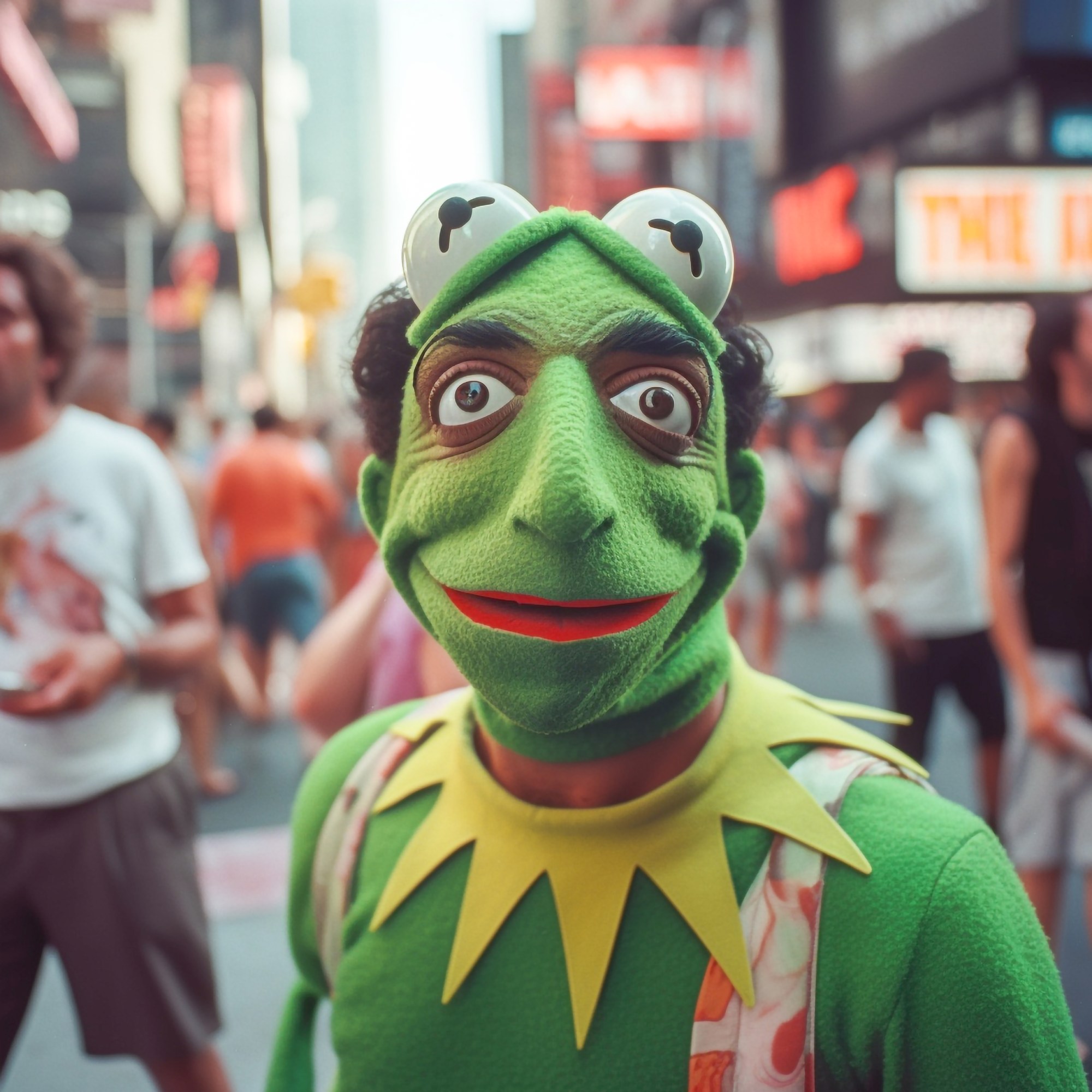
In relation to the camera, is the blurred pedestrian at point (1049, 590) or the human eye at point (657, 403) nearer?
the human eye at point (657, 403)

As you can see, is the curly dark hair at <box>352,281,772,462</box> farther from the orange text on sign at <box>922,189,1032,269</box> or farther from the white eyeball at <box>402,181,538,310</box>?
the orange text on sign at <box>922,189,1032,269</box>

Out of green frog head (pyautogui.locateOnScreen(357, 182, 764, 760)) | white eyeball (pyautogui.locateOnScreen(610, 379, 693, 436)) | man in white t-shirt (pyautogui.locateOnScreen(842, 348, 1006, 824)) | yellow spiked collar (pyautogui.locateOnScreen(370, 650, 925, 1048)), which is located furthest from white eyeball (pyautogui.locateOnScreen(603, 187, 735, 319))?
man in white t-shirt (pyautogui.locateOnScreen(842, 348, 1006, 824))

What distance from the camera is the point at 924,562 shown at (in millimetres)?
4625

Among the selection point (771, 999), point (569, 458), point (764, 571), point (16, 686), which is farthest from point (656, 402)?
point (764, 571)

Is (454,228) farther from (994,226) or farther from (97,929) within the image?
(994,226)

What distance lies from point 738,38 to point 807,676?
8660 mm

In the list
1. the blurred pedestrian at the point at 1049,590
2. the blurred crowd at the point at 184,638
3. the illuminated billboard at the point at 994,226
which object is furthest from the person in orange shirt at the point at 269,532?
the blurred pedestrian at the point at 1049,590

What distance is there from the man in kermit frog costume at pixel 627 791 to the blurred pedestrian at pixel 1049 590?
2.01m

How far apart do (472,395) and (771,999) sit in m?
0.61

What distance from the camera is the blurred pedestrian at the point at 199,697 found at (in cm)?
522

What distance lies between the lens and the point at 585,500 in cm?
95

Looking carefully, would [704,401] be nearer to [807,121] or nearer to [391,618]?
[391,618]

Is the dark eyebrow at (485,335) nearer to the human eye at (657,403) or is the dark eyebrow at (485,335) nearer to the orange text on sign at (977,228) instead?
the human eye at (657,403)

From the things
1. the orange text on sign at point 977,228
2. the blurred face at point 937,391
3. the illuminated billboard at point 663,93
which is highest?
the illuminated billboard at point 663,93
